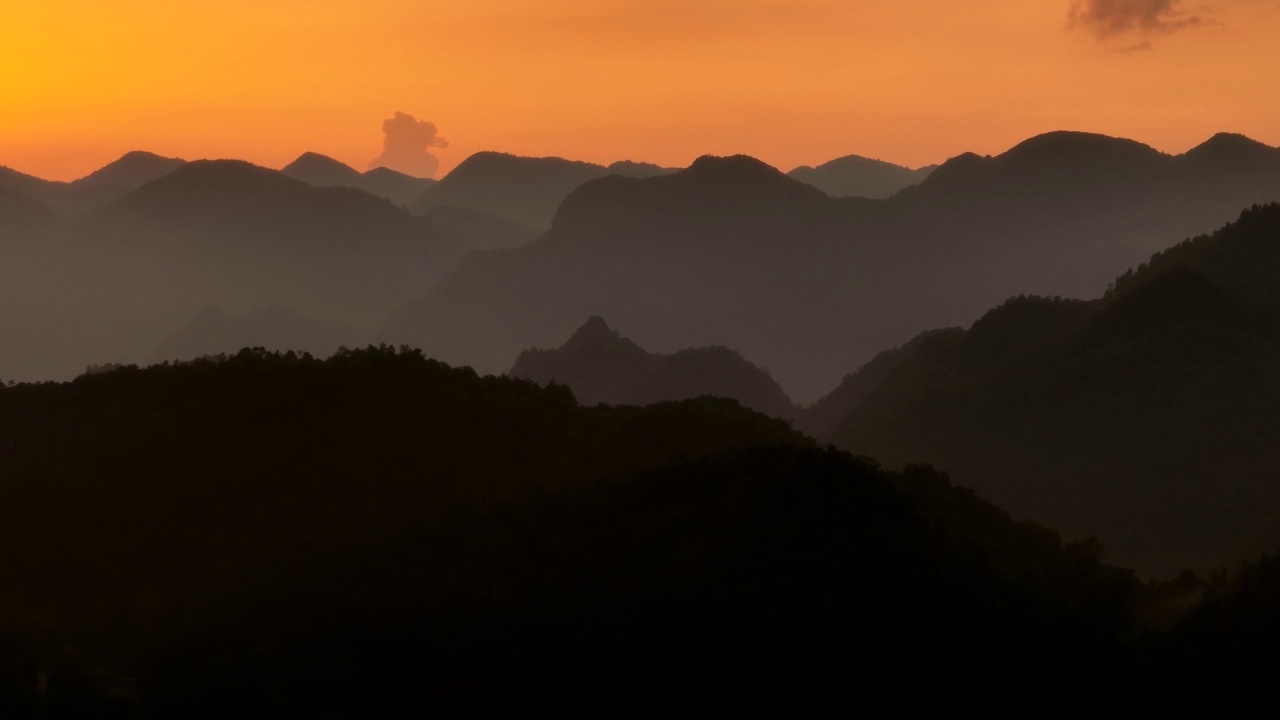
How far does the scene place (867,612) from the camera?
2838cm

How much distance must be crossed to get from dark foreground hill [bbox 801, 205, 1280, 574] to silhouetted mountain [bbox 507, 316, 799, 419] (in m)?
11.0

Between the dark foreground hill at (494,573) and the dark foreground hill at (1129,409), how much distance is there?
26223 mm

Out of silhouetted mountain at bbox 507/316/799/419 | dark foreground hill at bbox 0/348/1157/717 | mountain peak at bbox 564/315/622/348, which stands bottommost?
dark foreground hill at bbox 0/348/1157/717

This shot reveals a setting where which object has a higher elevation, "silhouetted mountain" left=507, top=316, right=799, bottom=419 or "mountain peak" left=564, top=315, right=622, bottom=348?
"mountain peak" left=564, top=315, right=622, bottom=348

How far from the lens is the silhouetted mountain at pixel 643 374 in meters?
108

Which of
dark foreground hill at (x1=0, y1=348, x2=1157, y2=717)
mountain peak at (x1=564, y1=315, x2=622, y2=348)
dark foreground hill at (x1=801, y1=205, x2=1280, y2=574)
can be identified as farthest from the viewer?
mountain peak at (x1=564, y1=315, x2=622, y2=348)

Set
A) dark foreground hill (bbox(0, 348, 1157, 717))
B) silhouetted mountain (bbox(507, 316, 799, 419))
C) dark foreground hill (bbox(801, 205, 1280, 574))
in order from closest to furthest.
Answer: dark foreground hill (bbox(0, 348, 1157, 717))
dark foreground hill (bbox(801, 205, 1280, 574))
silhouetted mountain (bbox(507, 316, 799, 419))

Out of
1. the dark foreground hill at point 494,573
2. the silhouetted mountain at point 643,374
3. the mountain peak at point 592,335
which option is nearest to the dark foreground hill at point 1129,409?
the silhouetted mountain at point 643,374

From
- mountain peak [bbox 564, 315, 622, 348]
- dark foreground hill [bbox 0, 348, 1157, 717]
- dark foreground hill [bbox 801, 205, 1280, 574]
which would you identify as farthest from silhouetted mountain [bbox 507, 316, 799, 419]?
dark foreground hill [bbox 0, 348, 1157, 717]

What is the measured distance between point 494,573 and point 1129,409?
54902 mm

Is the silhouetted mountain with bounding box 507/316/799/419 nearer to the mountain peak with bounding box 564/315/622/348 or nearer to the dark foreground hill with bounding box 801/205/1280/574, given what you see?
the mountain peak with bounding box 564/315/622/348

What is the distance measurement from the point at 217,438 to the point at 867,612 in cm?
2798

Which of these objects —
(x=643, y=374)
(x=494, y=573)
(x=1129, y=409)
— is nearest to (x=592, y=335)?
(x=643, y=374)

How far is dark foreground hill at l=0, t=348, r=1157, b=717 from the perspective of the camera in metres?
27.5
